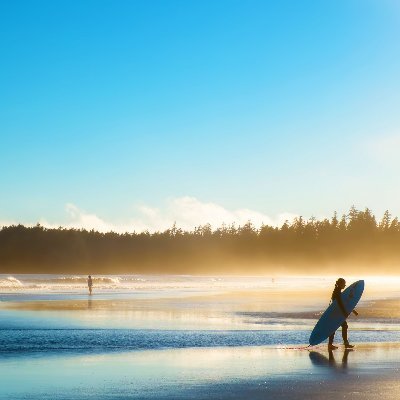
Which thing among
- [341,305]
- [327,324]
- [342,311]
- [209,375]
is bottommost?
[209,375]

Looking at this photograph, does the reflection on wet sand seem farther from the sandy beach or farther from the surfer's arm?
the surfer's arm

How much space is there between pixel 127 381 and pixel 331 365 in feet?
18.7

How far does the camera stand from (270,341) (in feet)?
83.8

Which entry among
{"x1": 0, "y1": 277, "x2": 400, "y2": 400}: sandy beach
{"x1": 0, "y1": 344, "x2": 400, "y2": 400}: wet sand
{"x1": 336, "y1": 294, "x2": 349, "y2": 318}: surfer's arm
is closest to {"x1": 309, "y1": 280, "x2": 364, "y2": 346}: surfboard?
{"x1": 336, "y1": 294, "x2": 349, "y2": 318}: surfer's arm

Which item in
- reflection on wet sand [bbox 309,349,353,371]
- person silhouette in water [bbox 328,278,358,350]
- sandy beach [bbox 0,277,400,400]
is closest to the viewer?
sandy beach [bbox 0,277,400,400]

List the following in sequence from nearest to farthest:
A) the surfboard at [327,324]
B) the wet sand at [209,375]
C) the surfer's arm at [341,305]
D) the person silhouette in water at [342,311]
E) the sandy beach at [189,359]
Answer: the wet sand at [209,375] → the sandy beach at [189,359] → the person silhouette in water at [342,311] → the surfboard at [327,324] → the surfer's arm at [341,305]

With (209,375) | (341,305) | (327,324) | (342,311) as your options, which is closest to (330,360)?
(327,324)

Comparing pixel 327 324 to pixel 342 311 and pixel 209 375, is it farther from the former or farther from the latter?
pixel 209 375

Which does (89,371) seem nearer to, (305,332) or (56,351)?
(56,351)

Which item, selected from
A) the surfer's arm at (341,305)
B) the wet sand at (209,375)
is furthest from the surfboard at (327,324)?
the wet sand at (209,375)

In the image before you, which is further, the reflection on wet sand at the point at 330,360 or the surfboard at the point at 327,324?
the surfboard at the point at 327,324

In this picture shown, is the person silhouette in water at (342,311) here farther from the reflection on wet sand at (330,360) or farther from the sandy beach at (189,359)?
the reflection on wet sand at (330,360)

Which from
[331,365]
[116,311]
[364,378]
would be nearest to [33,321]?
[116,311]

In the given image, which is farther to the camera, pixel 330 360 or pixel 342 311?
pixel 342 311
